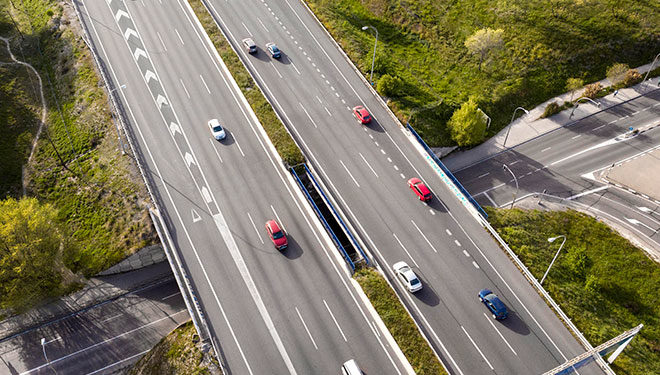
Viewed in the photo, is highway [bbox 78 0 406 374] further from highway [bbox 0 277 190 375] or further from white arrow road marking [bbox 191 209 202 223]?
highway [bbox 0 277 190 375]

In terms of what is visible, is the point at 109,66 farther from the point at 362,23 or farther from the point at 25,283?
the point at 362,23

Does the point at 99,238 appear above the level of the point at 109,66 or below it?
below

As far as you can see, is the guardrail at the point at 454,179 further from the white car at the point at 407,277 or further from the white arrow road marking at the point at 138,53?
the white arrow road marking at the point at 138,53

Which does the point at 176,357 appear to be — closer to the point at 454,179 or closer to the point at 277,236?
the point at 277,236

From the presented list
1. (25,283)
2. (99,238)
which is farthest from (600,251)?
(25,283)

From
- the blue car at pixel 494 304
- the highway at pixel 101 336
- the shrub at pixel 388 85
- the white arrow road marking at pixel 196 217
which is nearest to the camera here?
the blue car at pixel 494 304

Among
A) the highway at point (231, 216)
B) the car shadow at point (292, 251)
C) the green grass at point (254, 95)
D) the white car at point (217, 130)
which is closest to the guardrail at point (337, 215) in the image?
the highway at point (231, 216)

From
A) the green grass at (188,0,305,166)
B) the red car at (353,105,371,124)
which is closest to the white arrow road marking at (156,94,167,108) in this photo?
the green grass at (188,0,305,166)
